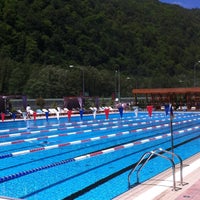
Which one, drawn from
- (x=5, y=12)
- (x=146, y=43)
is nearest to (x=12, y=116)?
(x=5, y=12)

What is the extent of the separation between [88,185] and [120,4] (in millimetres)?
91651

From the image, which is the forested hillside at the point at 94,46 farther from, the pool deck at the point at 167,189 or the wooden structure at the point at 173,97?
the pool deck at the point at 167,189

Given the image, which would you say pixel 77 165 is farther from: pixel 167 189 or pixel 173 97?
pixel 173 97

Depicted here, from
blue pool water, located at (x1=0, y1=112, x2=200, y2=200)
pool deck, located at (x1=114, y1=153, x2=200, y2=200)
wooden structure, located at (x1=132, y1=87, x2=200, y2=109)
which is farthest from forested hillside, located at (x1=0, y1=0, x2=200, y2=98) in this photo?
pool deck, located at (x1=114, y1=153, x2=200, y2=200)

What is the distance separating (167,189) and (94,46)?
71.9 m

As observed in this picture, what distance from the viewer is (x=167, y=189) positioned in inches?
239

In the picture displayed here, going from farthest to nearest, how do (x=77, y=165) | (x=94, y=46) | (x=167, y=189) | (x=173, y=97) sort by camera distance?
1. (x=94, y=46)
2. (x=173, y=97)
3. (x=77, y=165)
4. (x=167, y=189)

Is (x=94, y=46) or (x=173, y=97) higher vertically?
(x=94, y=46)

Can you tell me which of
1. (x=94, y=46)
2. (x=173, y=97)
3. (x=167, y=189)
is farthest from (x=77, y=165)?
(x=94, y=46)

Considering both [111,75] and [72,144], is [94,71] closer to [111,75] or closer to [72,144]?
[111,75]

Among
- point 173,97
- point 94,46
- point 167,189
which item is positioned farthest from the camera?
point 94,46

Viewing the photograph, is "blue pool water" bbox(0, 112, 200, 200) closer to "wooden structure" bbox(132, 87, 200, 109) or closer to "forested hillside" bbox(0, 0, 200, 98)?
"wooden structure" bbox(132, 87, 200, 109)

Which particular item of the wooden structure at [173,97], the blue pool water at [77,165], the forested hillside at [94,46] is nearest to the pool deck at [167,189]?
the blue pool water at [77,165]

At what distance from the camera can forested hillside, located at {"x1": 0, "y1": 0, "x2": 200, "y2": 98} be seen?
190ft
